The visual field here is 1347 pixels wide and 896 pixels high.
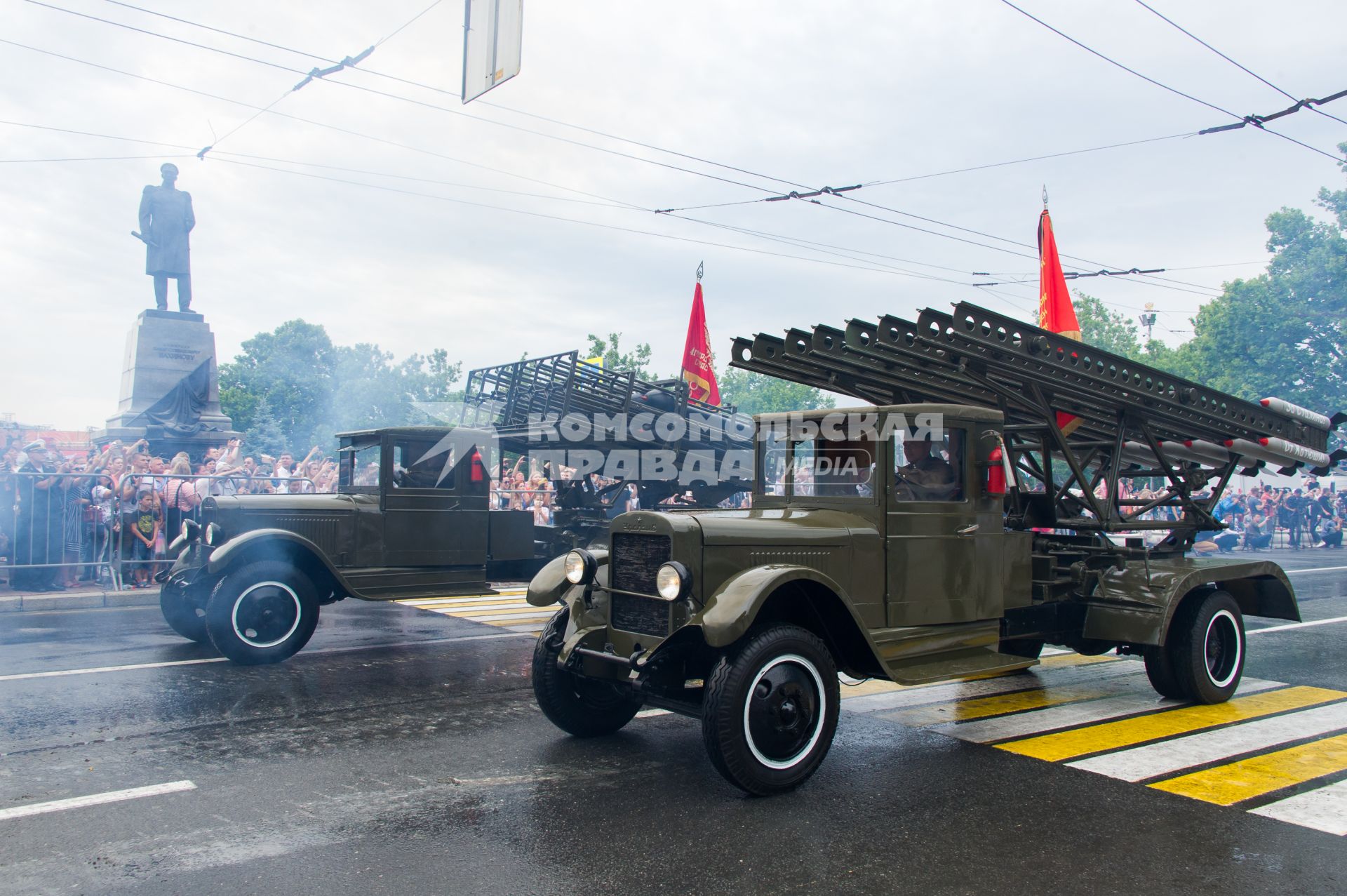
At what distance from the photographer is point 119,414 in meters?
21.2

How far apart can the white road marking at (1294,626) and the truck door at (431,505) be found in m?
8.66

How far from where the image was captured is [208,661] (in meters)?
8.20

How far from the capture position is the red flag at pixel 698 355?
1858cm

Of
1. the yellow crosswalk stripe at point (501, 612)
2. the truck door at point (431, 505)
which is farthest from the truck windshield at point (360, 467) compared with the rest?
the yellow crosswalk stripe at point (501, 612)

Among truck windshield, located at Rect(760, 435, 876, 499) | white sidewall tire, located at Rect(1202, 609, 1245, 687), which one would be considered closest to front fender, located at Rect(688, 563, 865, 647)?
truck windshield, located at Rect(760, 435, 876, 499)

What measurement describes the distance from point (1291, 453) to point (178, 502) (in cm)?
1359

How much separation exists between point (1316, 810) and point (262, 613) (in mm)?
7644

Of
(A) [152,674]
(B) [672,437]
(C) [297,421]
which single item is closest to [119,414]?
(B) [672,437]

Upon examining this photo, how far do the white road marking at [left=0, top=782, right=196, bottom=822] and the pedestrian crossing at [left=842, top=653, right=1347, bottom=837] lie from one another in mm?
4296

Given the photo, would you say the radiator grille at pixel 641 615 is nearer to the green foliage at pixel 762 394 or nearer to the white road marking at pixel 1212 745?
the white road marking at pixel 1212 745

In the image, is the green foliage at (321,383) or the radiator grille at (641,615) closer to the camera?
the radiator grille at (641,615)

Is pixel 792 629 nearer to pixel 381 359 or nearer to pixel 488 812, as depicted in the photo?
pixel 488 812

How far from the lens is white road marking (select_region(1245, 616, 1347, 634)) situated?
1082 cm

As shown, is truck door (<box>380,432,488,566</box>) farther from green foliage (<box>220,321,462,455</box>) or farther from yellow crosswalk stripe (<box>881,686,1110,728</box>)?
green foliage (<box>220,321,462,455</box>)
